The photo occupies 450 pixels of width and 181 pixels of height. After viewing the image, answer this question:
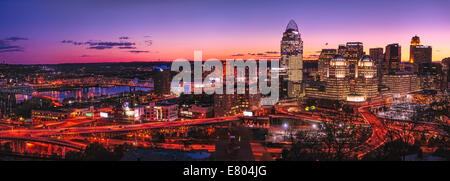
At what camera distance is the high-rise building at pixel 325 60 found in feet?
128

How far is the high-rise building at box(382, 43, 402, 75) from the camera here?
40.6m

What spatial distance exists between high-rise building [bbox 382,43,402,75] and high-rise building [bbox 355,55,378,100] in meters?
13.5

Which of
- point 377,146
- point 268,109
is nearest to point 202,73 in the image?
point 268,109

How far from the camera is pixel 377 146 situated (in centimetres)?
1102

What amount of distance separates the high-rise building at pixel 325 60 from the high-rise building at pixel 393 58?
7110 millimetres

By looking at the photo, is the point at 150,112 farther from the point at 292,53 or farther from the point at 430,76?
the point at 430,76

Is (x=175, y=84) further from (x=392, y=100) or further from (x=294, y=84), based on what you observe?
(x=392, y=100)

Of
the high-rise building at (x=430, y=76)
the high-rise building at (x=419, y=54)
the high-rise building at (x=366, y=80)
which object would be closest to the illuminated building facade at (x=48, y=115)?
the high-rise building at (x=366, y=80)

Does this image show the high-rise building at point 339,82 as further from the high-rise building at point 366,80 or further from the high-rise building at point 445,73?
the high-rise building at point 445,73

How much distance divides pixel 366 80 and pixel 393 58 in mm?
16410

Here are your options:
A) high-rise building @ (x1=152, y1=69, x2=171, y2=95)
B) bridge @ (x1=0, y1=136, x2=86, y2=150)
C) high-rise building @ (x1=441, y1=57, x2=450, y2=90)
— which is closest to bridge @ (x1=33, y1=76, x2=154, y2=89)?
high-rise building @ (x1=152, y1=69, x2=171, y2=95)

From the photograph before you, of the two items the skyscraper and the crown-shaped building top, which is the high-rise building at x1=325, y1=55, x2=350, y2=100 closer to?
the skyscraper

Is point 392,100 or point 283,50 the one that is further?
point 283,50
